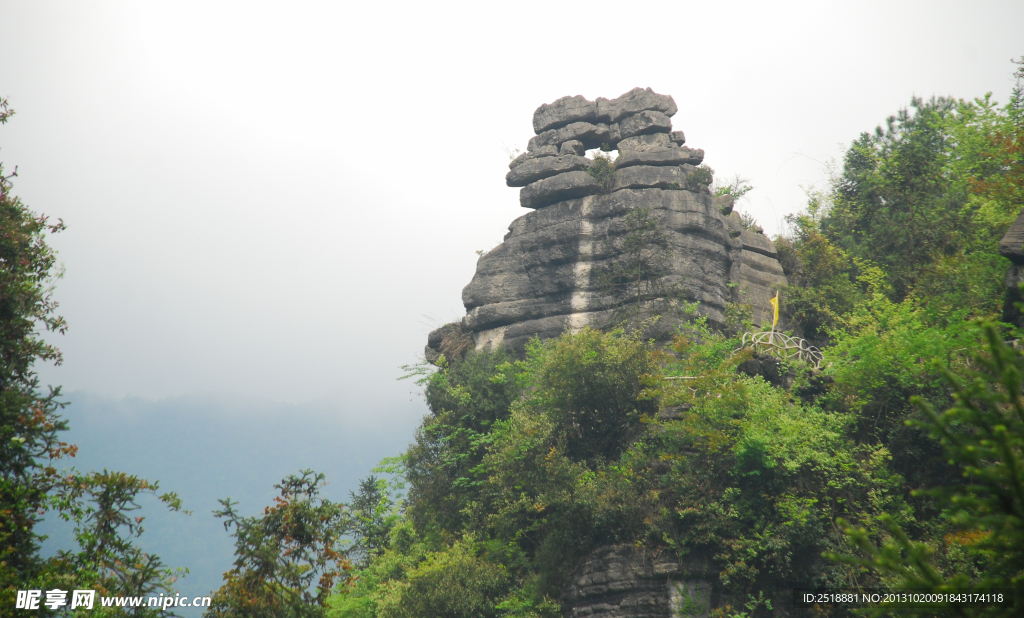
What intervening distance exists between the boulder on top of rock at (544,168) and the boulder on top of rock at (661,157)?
6.28 ft

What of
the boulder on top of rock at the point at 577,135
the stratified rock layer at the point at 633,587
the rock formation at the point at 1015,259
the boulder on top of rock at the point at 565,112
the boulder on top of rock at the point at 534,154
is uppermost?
the boulder on top of rock at the point at 565,112

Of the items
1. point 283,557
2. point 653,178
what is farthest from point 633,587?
point 653,178

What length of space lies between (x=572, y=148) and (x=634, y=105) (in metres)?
4.28

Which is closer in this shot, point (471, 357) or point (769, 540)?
point (769, 540)

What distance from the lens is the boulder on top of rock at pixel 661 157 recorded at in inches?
1448

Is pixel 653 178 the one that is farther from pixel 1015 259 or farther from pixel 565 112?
pixel 1015 259

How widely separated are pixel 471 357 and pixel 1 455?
20677 millimetres

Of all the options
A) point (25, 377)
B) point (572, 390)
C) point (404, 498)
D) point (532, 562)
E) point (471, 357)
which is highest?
point (471, 357)

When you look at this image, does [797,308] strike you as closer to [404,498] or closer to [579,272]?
[579,272]

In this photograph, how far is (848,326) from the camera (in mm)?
30625

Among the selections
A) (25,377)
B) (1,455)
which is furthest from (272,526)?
(25,377)
